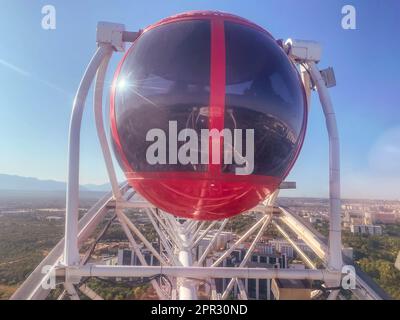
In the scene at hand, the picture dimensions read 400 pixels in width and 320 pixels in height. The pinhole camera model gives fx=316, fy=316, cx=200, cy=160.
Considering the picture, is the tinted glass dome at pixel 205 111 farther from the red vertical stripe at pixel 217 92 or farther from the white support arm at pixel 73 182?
the white support arm at pixel 73 182

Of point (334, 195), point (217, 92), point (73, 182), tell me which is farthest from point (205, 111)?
point (334, 195)

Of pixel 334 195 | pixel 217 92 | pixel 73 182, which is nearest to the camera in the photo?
pixel 217 92

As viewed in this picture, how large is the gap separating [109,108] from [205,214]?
1.28m

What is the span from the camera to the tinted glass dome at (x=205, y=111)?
2301mm

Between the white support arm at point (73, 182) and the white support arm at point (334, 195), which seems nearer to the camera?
the white support arm at point (73, 182)

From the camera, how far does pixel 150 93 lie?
2.39 metres

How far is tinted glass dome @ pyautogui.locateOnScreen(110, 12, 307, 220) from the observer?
230cm

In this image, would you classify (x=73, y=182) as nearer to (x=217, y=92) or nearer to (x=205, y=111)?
(x=205, y=111)

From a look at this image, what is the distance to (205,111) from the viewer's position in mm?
2291

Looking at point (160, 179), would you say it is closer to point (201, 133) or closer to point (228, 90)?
point (201, 133)

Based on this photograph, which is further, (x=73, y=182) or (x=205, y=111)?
(x=73, y=182)

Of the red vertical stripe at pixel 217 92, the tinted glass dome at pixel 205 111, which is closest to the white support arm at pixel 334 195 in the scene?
the tinted glass dome at pixel 205 111

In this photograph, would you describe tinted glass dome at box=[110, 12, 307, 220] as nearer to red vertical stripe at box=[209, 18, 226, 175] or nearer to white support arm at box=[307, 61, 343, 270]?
red vertical stripe at box=[209, 18, 226, 175]
